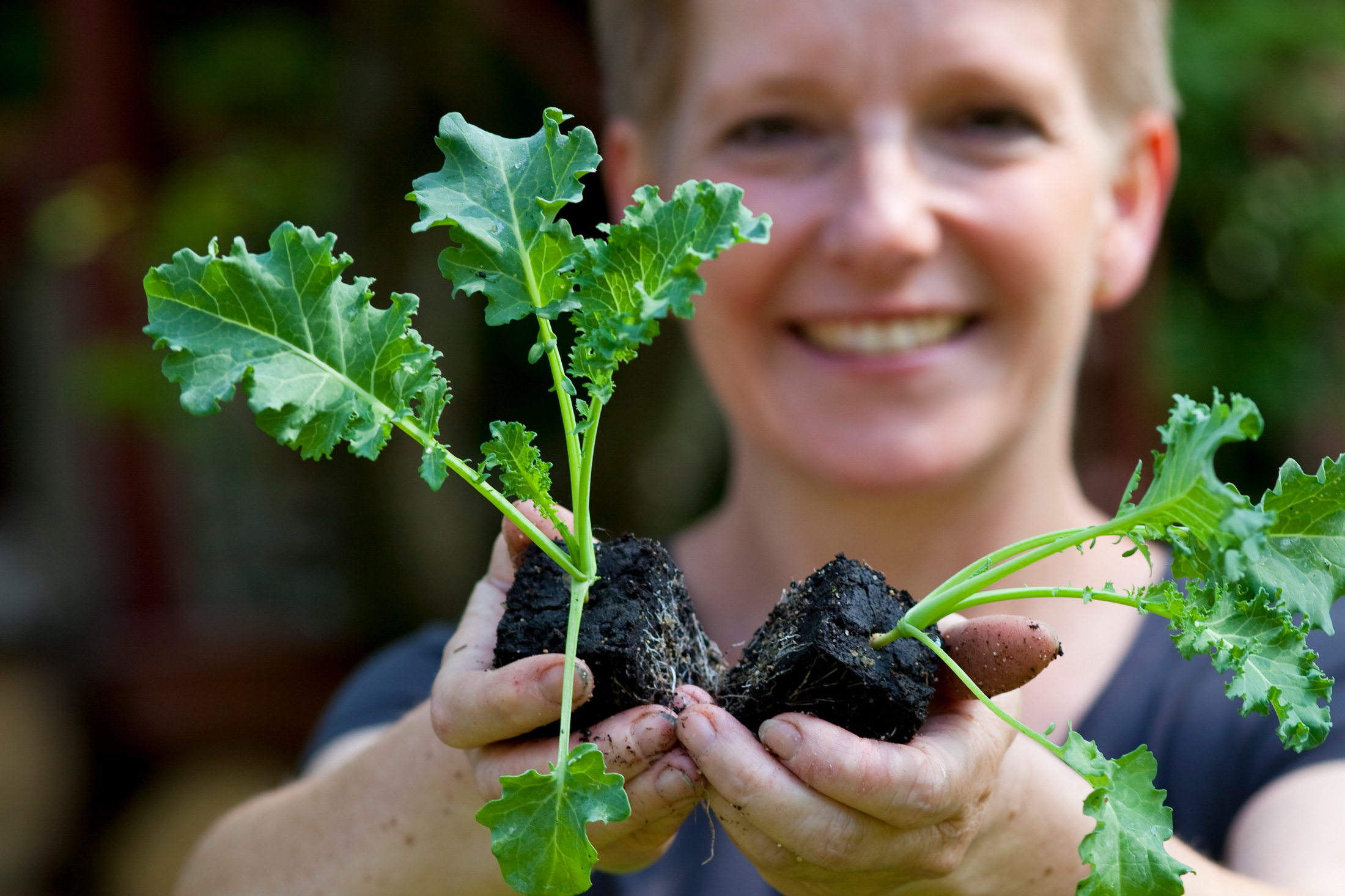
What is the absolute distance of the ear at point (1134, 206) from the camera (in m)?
2.36

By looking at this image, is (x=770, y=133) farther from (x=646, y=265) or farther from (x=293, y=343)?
(x=293, y=343)

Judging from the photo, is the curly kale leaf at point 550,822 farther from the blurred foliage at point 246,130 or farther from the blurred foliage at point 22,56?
the blurred foliage at point 22,56

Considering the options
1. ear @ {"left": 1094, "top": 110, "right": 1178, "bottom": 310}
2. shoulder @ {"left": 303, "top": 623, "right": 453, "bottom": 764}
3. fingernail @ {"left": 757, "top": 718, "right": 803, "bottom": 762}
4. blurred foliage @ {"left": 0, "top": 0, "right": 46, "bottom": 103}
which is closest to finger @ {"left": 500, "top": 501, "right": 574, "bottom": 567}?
fingernail @ {"left": 757, "top": 718, "right": 803, "bottom": 762}

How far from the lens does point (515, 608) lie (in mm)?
1340

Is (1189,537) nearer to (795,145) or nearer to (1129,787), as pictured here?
(1129,787)

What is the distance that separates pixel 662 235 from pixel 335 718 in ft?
5.35

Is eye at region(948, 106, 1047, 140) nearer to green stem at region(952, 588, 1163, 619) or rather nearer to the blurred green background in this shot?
green stem at region(952, 588, 1163, 619)

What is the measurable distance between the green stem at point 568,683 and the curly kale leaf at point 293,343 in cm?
27

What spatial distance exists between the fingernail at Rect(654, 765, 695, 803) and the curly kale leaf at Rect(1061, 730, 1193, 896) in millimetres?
385

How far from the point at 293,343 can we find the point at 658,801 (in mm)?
613

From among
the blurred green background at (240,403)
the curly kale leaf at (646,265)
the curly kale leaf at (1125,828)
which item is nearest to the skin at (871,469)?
the curly kale leaf at (1125,828)

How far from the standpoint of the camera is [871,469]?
2064mm

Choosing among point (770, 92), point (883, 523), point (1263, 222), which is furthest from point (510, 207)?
point (1263, 222)

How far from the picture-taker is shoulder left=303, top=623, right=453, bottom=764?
237cm
